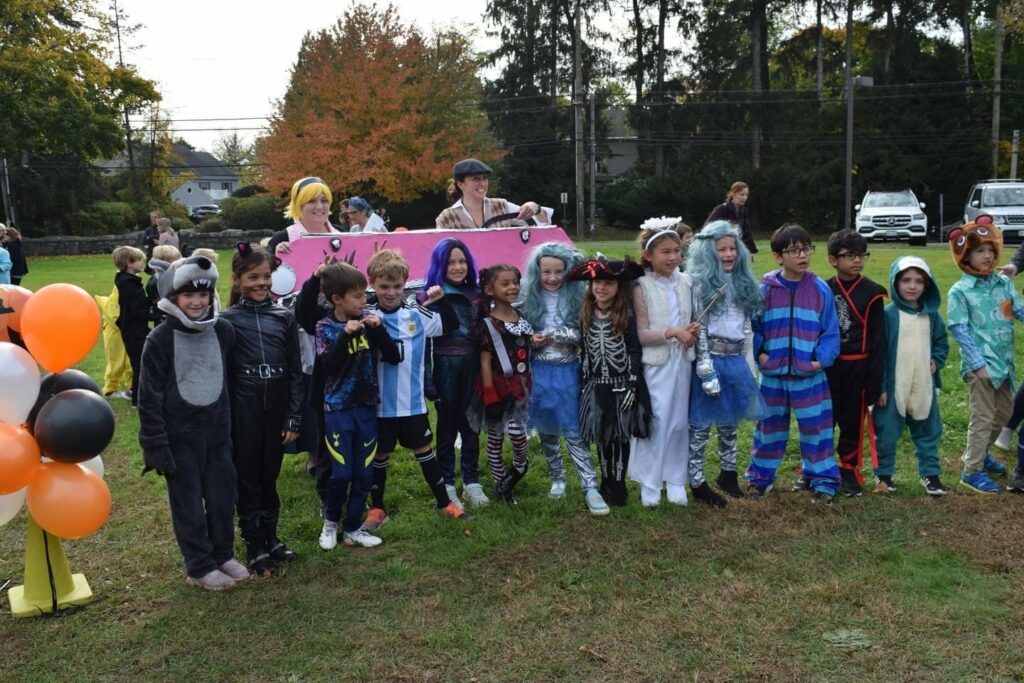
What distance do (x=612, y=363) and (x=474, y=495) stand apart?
130 centimetres

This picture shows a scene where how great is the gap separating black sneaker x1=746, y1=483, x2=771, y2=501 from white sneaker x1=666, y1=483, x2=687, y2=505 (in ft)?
1.51

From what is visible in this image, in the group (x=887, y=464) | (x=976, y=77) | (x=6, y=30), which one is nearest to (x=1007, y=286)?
(x=887, y=464)

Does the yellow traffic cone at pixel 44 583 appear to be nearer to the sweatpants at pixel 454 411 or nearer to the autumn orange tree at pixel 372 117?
the sweatpants at pixel 454 411

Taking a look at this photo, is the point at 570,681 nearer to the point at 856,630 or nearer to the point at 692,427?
the point at 856,630

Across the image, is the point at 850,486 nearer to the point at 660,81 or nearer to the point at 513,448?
the point at 513,448

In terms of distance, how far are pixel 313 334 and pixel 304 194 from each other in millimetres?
1355

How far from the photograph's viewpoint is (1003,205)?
24188 millimetres

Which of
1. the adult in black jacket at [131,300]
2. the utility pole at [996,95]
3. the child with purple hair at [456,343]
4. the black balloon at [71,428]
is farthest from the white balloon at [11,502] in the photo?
the utility pole at [996,95]

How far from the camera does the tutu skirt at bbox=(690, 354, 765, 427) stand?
17.2 ft

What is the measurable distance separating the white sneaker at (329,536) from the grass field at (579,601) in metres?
0.10

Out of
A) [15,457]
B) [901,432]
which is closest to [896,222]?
[901,432]

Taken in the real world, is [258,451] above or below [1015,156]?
below

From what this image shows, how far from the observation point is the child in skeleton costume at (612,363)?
520 centimetres

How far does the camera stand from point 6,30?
95.8 ft
